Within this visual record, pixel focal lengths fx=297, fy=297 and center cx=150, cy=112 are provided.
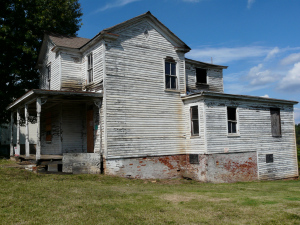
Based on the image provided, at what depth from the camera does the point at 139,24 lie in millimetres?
17406

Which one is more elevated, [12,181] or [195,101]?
[195,101]

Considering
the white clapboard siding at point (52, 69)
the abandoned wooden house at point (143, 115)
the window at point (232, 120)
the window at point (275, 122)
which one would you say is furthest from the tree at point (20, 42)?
the window at point (275, 122)

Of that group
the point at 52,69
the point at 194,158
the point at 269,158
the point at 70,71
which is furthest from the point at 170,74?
the point at 269,158

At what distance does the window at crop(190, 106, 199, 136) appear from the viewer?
17.4 metres

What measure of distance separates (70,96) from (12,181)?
201 inches

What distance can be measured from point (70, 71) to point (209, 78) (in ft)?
32.8

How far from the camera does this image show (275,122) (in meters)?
20.4

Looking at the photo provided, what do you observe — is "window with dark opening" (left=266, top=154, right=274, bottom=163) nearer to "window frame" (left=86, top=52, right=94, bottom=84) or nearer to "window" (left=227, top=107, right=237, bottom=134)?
"window" (left=227, top=107, right=237, bottom=134)

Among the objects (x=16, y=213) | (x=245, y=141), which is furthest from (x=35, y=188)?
(x=245, y=141)

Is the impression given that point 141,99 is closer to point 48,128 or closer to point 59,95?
point 59,95

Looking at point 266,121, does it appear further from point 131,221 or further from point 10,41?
point 10,41

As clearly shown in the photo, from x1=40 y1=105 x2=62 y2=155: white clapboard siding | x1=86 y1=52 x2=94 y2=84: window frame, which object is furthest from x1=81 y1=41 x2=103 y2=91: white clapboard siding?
x1=40 y1=105 x2=62 y2=155: white clapboard siding

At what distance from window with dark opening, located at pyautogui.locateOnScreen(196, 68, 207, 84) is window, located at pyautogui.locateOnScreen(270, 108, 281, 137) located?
5052 millimetres

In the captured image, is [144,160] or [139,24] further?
[139,24]
